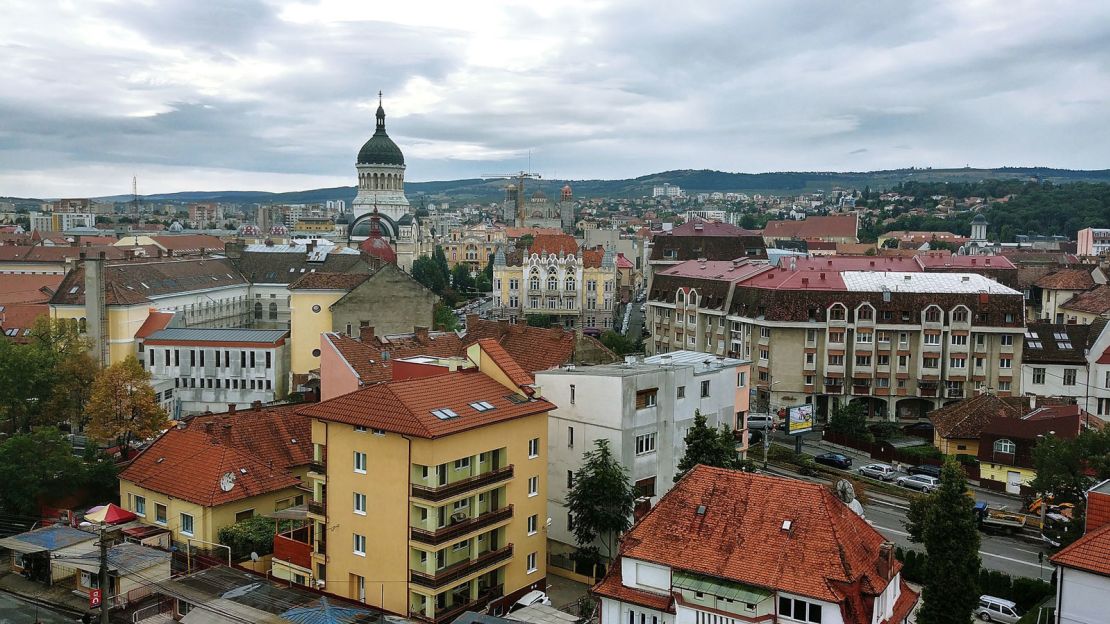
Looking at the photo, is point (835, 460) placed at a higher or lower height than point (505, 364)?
lower

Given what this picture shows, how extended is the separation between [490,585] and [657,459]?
29.2 feet

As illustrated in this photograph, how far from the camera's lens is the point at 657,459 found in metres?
36.9

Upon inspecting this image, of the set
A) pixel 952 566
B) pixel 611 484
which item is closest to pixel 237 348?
pixel 611 484

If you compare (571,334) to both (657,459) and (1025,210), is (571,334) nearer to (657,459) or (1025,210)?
(657,459)

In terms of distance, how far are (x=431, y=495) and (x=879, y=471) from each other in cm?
2854

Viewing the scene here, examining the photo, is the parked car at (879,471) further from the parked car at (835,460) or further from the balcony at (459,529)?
the balcony at (459,529)

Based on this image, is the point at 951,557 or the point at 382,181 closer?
the point at 951,557

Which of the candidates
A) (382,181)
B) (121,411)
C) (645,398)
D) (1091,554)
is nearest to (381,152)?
(382,181)

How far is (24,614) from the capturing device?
31.9 metres

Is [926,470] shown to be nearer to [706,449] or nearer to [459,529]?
[706,449]

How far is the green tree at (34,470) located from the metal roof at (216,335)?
2289 cm

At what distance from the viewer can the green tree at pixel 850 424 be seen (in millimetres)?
55844

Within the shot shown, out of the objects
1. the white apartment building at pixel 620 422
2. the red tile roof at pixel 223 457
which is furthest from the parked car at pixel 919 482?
the red tile roof at pixel 223 457

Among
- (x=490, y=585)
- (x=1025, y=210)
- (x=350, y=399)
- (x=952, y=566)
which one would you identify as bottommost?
(x=490, y=585)
